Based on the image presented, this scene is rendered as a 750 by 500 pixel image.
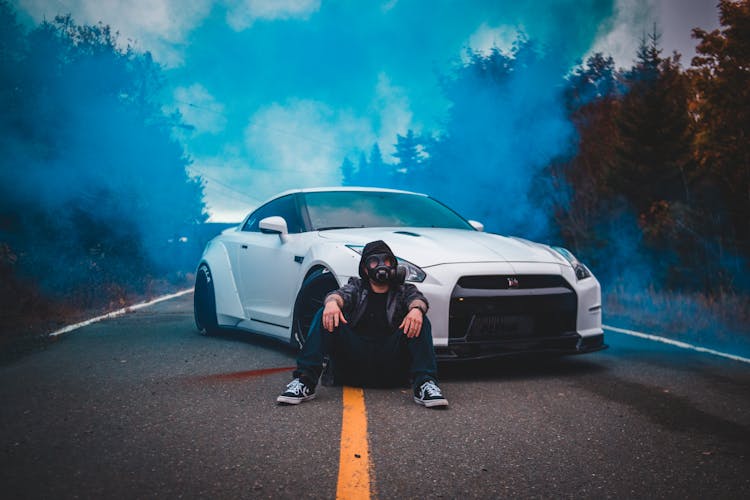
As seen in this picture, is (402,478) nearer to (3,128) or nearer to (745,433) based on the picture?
(745,433)

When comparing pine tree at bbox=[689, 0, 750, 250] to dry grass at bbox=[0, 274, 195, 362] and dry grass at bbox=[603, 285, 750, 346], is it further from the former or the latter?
dry grass at bbox=[0, 274, 195, 362]

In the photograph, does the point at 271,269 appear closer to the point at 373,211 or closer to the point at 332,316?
the point at 373,211

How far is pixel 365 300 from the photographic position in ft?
13.9

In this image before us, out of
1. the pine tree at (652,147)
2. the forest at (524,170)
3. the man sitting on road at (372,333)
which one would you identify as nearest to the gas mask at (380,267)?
the man sitting on road at (372,333)

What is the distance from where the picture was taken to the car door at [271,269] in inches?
221

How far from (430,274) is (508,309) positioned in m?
0.60

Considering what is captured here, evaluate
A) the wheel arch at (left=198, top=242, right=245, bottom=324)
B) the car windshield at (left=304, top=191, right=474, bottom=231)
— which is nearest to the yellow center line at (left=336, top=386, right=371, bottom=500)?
the car windshield at (left=304, top=191, right=474, bottom=231)

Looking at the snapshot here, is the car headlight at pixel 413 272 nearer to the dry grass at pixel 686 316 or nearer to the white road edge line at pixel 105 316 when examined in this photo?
the dry grass at pixel 686 316

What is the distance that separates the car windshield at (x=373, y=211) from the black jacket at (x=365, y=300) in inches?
62.4

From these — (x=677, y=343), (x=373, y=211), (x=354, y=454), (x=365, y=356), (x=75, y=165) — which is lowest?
(x=354, y=454)

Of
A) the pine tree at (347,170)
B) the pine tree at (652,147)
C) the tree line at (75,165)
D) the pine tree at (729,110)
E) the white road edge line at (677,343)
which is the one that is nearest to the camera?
the white road edge line at (677,343)

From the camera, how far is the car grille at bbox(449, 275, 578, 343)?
452cm

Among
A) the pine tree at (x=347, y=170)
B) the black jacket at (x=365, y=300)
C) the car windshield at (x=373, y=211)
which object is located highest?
the pine tree at (x=347, y=170)

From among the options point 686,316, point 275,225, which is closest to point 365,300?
point 275,225
